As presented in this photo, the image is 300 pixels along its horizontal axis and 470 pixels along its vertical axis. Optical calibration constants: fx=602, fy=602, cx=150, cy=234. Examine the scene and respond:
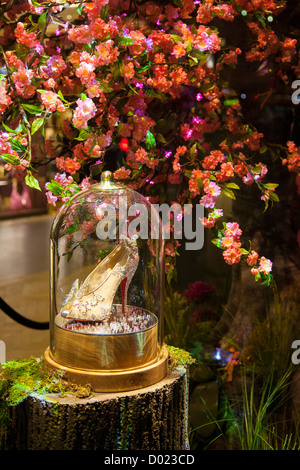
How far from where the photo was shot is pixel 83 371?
2.14m

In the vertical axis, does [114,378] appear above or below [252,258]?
below

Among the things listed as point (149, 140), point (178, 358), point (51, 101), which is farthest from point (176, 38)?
point (178, 358)

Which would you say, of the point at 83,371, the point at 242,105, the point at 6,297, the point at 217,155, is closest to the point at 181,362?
the point at 83,371

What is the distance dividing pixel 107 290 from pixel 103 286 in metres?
Answer: 0.02

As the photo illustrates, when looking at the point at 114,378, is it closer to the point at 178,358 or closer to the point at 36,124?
the point at 178,358

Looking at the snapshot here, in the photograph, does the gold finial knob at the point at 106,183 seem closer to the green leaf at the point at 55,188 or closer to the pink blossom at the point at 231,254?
the green leaf at the point at 55,188

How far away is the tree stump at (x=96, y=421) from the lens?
207 centimetres

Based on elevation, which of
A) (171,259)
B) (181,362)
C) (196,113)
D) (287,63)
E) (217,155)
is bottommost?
(181,362)

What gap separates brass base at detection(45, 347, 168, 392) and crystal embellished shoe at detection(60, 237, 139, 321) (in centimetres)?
21

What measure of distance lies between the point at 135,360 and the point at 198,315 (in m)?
1.61

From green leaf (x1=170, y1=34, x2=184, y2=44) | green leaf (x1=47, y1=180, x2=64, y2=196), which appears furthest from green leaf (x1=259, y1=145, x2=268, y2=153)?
green leaf (x1=47, y1=180, x2=64, y2=196)

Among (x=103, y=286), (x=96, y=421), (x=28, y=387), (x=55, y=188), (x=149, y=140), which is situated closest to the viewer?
(x=96, y=421)

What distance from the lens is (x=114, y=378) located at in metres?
2.11
